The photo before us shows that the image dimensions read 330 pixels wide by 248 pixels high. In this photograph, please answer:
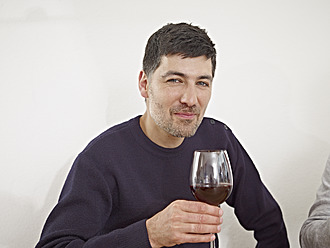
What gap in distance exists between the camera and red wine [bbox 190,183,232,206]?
1079 millimetres

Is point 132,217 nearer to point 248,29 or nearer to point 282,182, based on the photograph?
point 282,182

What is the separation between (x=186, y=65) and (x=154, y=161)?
1.12 ft

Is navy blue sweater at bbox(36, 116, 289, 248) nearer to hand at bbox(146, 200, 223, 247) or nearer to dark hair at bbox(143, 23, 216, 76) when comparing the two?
hand at bbox(146, 200, 223, 247)

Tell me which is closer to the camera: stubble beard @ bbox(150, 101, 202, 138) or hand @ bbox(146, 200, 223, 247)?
hand @ bbox(146, 200, 223, 247)

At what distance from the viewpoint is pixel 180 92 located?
1447 millimetres

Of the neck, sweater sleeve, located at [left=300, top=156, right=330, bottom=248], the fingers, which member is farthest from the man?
the fingers

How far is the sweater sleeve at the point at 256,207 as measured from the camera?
1.62 m

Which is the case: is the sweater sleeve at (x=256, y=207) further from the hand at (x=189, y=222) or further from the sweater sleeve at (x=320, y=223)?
the hand at (x=189, y=222)

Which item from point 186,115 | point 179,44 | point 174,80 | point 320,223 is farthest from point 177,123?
point 320,223

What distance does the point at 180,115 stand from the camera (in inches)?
57.7

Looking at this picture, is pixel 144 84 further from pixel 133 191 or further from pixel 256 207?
pixel 256 207

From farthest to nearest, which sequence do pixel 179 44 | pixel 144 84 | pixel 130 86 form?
pixel 130 86
pixel 144 84
pixel 179 44

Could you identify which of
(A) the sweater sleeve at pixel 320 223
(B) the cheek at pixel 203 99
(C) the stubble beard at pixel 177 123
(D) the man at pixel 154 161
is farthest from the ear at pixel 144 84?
(A) the sweater sleeve at pixel 320 223

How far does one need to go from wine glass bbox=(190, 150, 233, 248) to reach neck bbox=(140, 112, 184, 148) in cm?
40
